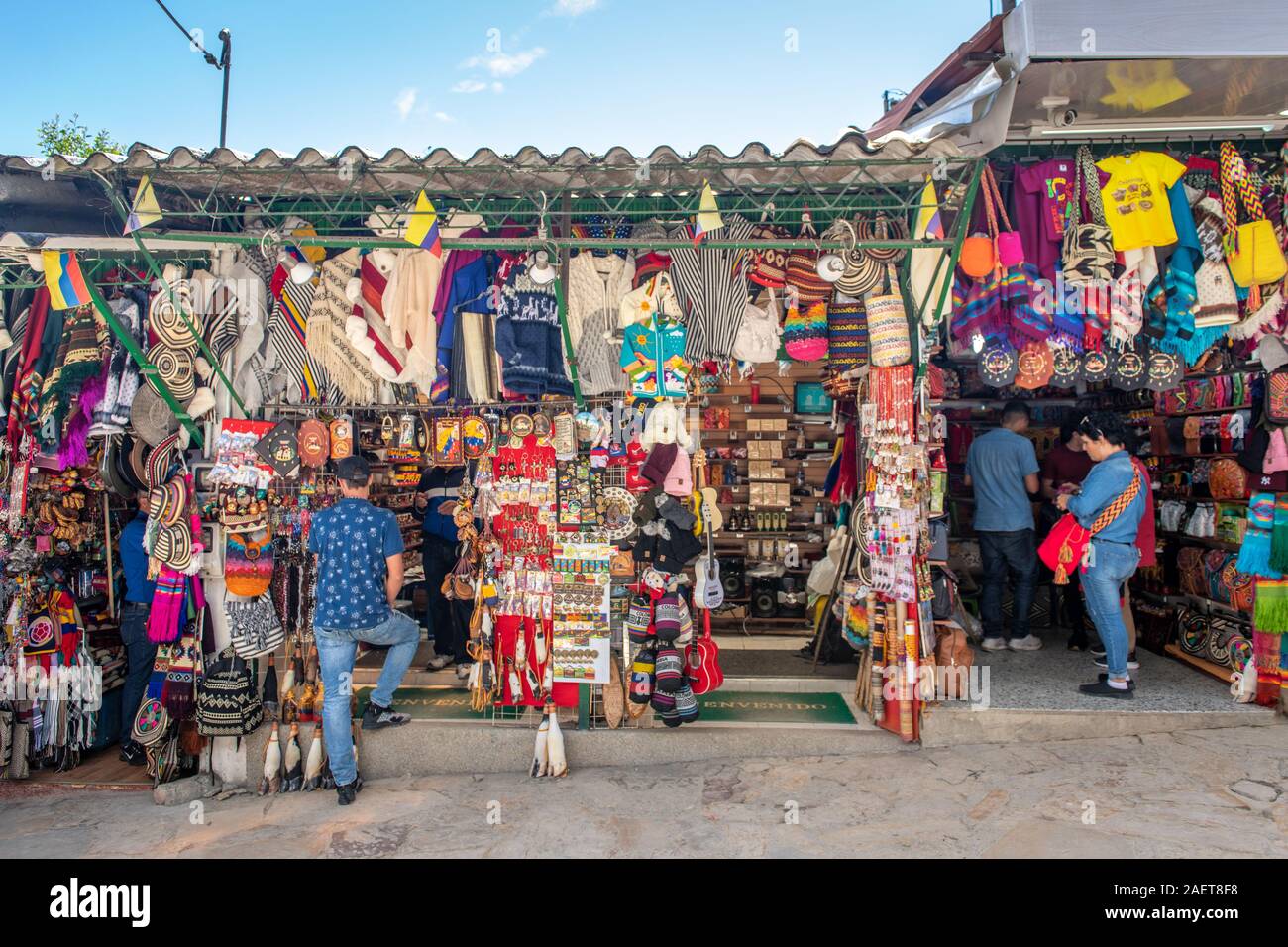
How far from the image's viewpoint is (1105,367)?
476 cm

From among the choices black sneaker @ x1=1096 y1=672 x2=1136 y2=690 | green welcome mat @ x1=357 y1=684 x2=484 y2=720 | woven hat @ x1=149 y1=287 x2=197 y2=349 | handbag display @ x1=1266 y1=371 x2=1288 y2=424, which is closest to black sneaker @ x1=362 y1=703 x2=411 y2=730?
green welcome mat @ x1=357 y1=684 x2=484 y2=720

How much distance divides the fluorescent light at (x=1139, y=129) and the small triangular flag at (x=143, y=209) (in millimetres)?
5026

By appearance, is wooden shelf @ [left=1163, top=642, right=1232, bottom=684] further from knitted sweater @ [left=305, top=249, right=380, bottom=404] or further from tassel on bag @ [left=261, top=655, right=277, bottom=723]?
tassel on bag @ [left=261, top=655, right=277, bottom=723]

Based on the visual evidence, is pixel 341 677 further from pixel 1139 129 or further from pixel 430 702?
pixel 1139 129

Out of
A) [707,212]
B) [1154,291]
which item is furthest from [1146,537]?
[707,212]

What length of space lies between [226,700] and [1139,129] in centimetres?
635

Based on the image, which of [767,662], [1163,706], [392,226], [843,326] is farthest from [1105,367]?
[392,226]

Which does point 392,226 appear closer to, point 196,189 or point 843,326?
point 196,189

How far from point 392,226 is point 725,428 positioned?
386cm

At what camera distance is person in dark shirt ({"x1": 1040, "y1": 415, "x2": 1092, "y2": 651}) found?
233 inches

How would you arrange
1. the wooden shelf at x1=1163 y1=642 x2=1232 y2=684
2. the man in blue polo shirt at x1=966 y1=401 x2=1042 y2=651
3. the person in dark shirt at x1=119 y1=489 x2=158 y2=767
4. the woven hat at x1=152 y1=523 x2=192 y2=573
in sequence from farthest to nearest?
1. the man in blue polo shirt at x1=966 y1=401 x2=1042 y2=651
2. the wooden shelf at x1=1163 y1=642 x2=1232 y2=684
3. the person in dark shirt at x1=119 y1=489 x2=158 y2=767
4. the woven hat at x1=152 y1=523 x2=192 y2=573

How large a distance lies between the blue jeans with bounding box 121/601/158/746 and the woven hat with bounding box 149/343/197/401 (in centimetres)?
157

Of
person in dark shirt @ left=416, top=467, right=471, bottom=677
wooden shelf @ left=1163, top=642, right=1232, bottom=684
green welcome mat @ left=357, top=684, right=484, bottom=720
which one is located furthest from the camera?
person in dark shirt @ left=416, top=467, right=471, bottom=677

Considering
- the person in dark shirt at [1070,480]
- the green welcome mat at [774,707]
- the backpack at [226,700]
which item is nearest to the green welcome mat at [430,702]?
the backpack at [226,700]
